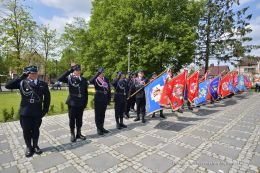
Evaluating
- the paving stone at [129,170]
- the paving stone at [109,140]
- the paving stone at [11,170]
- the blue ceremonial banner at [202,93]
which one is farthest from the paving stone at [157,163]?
the blue ceremonial banner at [202,93]

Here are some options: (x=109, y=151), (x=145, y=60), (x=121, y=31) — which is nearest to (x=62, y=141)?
(x=109, y=151)

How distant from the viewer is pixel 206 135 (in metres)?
6.23

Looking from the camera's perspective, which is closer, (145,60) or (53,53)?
(145,60)

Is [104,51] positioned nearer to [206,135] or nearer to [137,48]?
[137,48]

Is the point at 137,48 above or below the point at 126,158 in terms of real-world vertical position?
above

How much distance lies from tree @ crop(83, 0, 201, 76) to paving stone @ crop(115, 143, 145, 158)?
11.7m

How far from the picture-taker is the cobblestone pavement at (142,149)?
4012 millimetres

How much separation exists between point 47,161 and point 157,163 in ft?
8.14

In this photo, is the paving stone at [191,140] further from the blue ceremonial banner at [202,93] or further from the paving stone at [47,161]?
the blue ceremonial banner at [202,93]

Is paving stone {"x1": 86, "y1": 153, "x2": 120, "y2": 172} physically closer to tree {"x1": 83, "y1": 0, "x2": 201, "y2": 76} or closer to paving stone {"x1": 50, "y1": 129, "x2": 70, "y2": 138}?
paving stone {"x1": 50, "y1": 129, "x2": 70, "y2": 138}

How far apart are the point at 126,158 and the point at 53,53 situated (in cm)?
3792

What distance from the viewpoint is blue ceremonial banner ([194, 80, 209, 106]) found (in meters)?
11.2

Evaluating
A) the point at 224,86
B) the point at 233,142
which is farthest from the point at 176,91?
the point at 224,86

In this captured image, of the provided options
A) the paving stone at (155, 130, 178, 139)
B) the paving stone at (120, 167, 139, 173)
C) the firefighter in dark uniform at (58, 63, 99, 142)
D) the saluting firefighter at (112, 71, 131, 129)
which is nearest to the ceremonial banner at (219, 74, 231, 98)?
the paving stone at (155, 130, 178, 139)
